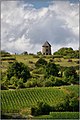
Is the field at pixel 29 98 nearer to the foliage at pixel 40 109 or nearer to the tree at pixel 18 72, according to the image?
the foliage at pixel 40 109

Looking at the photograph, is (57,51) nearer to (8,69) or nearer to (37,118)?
(8,69)

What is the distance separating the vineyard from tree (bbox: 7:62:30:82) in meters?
9.91

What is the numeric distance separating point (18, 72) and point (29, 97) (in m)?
14.6

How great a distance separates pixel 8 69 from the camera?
2441 inches

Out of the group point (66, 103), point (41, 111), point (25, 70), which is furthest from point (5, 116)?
point (25, 70)

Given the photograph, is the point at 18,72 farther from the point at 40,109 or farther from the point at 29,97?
the point at 40,109

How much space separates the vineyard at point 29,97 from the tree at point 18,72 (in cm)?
991

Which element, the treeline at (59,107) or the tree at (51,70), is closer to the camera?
the treeline at (59,107)

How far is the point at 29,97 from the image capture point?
46.1 meters

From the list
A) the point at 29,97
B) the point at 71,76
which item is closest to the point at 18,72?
the point at 71,76

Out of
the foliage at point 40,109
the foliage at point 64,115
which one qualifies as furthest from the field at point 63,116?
the foliage at point 40,109

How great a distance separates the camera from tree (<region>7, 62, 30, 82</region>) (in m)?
59.3

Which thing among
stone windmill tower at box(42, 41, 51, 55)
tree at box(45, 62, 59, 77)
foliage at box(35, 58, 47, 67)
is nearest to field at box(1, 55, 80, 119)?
tree at box(45, 62, 59, 77)

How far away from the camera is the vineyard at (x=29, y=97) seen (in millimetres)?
42019
